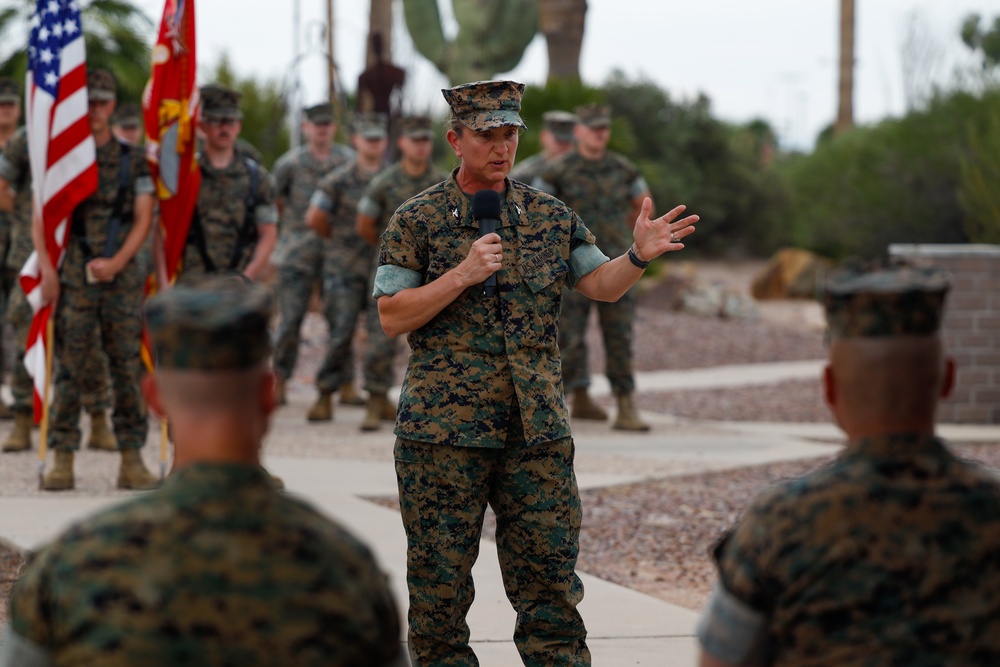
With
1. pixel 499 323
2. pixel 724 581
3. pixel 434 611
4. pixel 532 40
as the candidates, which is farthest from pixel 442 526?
pixel 532 40

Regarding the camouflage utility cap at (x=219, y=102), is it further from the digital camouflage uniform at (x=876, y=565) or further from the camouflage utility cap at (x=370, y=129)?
the digital camouflage uniform at (x=876, y=565)

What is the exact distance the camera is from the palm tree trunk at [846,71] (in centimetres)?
3225

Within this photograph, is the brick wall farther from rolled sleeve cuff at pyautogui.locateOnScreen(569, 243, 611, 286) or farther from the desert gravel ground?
rolled sleeve cuff at pyautogui.locateOnScreen(569, 243, 611, 286)

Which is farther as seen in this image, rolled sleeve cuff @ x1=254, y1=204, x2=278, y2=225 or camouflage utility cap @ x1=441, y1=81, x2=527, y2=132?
rolled sleeve cuff @ x1=254, y1=204, x2=278, y2=225

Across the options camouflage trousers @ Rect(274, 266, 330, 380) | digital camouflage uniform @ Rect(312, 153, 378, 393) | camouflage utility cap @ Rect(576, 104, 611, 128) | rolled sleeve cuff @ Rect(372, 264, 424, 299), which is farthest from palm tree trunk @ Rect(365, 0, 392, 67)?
rolled sleeve cuff @ Rect(372, 264, 424, 299)

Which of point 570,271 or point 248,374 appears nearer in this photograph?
point 248,374

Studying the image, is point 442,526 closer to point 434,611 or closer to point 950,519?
point 434,611

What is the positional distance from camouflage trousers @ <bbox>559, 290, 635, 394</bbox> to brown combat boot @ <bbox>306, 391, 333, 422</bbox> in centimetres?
179

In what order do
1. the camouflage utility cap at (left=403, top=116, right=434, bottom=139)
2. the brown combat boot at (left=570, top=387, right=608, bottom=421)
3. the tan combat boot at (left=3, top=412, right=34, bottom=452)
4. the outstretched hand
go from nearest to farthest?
the outstretched hand, the tan combat boot at (left=3, top=412, right=34, bottom=452), the camouflage utility cap at (left=403, top=116, right=434, bottom=139), the brown combat boot at (left=570, top=387, right=608, bottom=421)

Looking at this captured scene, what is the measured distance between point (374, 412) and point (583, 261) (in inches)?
250

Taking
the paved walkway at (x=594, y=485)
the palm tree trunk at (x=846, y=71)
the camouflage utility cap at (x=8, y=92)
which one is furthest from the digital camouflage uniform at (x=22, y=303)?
the palm tree trunk at (x=846, y=71)

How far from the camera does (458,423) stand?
169 inches

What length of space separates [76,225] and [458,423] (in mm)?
4225

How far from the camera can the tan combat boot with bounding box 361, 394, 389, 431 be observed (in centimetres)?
1061
